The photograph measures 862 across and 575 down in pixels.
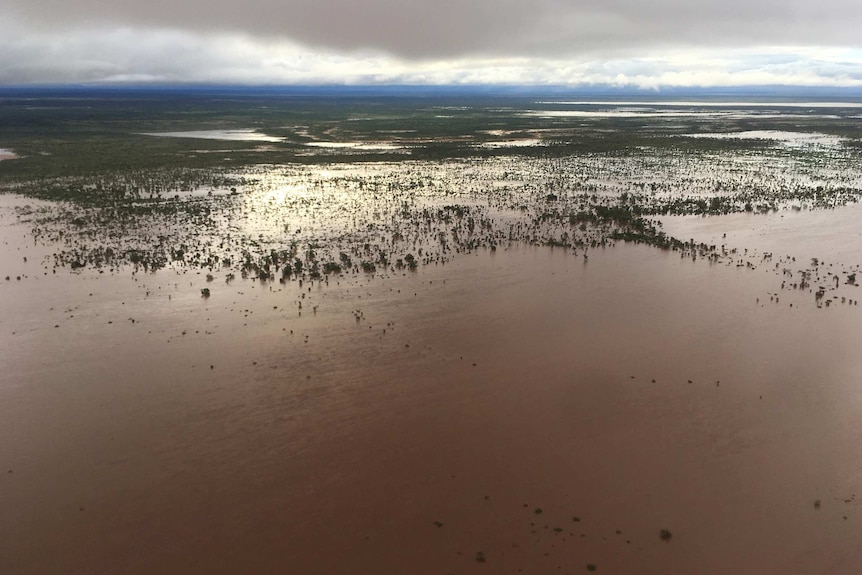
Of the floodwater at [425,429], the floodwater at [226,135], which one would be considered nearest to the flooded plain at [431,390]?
Answer: the floodwater at [425,429]

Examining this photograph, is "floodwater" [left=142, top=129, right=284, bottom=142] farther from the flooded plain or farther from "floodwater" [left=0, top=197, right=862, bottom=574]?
"floodwater" [left=0, top=197, right=862, bottom=574]

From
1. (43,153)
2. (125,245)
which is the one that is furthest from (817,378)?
(43,153)

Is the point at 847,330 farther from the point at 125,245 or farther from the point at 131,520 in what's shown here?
the point at 125,245

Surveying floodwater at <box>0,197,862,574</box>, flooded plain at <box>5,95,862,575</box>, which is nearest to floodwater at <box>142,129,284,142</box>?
flooded plain at <box>5,95,862,575</box>

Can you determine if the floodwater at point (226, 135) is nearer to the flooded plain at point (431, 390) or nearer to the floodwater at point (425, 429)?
the flooded plain at point (431, 390)

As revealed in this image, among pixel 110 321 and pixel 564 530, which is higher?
pixel 110 321

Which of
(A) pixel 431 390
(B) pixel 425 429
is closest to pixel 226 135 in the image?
(A) pixel 431 390

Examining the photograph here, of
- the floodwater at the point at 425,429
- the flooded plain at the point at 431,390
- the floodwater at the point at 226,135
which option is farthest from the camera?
the floodwater at the point at 226,135

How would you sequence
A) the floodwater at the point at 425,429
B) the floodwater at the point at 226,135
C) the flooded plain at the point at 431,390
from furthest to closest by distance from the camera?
the floodwater at the point at 226,135
the flooded plain at the point at 431,390
the floodwater at the point at 425,429
